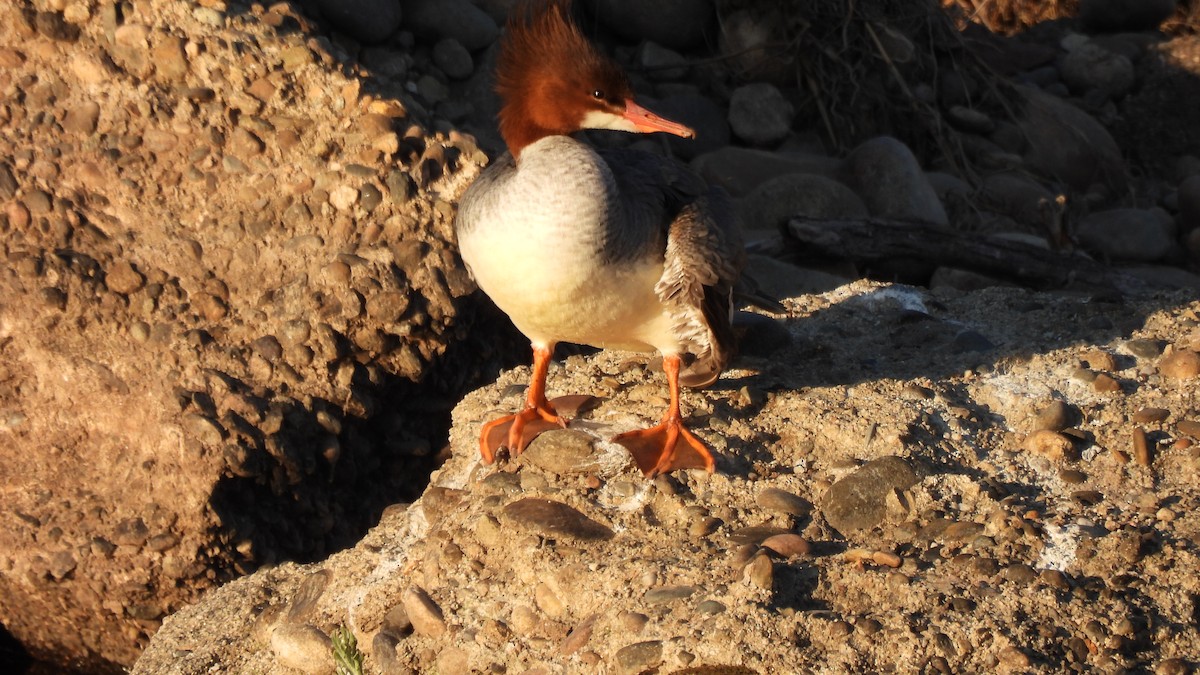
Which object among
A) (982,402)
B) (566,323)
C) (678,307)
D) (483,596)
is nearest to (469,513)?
(483,596)

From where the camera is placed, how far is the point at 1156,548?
3.46m

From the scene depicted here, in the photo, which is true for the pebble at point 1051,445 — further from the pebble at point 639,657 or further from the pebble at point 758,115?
the pebble at point 758,115

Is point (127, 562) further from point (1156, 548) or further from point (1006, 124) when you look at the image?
point (1006, 124)

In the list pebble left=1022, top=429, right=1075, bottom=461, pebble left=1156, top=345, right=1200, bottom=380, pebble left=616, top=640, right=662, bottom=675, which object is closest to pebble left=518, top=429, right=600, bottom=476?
pebble left=616, top=640, right=662, bottom=675

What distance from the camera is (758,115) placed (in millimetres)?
8320

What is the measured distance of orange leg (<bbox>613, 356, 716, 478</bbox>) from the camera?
12.6 ft

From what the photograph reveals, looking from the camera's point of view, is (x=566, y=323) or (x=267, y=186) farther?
(x=267, y=186)

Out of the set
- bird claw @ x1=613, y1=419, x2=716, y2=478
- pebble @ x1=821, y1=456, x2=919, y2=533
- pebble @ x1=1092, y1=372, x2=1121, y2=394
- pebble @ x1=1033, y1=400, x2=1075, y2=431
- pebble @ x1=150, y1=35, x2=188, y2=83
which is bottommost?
bird claw @ x1=613, y1=419, x2=716, y2=478

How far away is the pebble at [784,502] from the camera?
12.2 ft

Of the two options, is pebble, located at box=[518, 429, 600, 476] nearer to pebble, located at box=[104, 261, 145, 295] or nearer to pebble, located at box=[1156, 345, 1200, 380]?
pebble, located at box=[104, 261, 145, 295]

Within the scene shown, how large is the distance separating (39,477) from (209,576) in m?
0.68

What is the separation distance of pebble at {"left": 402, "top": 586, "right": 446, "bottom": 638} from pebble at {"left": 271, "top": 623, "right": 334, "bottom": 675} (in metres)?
0.25

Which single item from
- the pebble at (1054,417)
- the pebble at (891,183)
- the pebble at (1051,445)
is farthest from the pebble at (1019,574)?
the pebble at (891,183)

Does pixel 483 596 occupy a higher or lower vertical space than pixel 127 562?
higher
